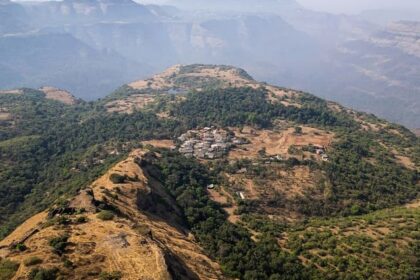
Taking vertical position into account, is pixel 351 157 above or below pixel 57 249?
below

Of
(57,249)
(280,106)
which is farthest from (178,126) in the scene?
(57,249)

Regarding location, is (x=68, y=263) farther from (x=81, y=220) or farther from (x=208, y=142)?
(x=208, y=142)

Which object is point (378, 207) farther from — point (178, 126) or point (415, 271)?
point (178, 126)

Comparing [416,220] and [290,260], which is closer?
[290,260]

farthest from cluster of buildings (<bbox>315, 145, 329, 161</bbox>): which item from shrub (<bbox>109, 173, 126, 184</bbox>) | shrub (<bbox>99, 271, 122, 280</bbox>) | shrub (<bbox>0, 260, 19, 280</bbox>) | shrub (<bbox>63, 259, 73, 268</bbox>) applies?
shrub (<bbox>0, 260, 19, 280</bbox>)

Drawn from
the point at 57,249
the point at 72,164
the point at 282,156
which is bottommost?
the point at 72,164

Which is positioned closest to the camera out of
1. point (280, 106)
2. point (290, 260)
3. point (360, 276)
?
point (360, 276)

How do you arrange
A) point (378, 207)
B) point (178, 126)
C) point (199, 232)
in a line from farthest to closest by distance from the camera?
point (178, 126), point (378, 207), point (199, 232)
